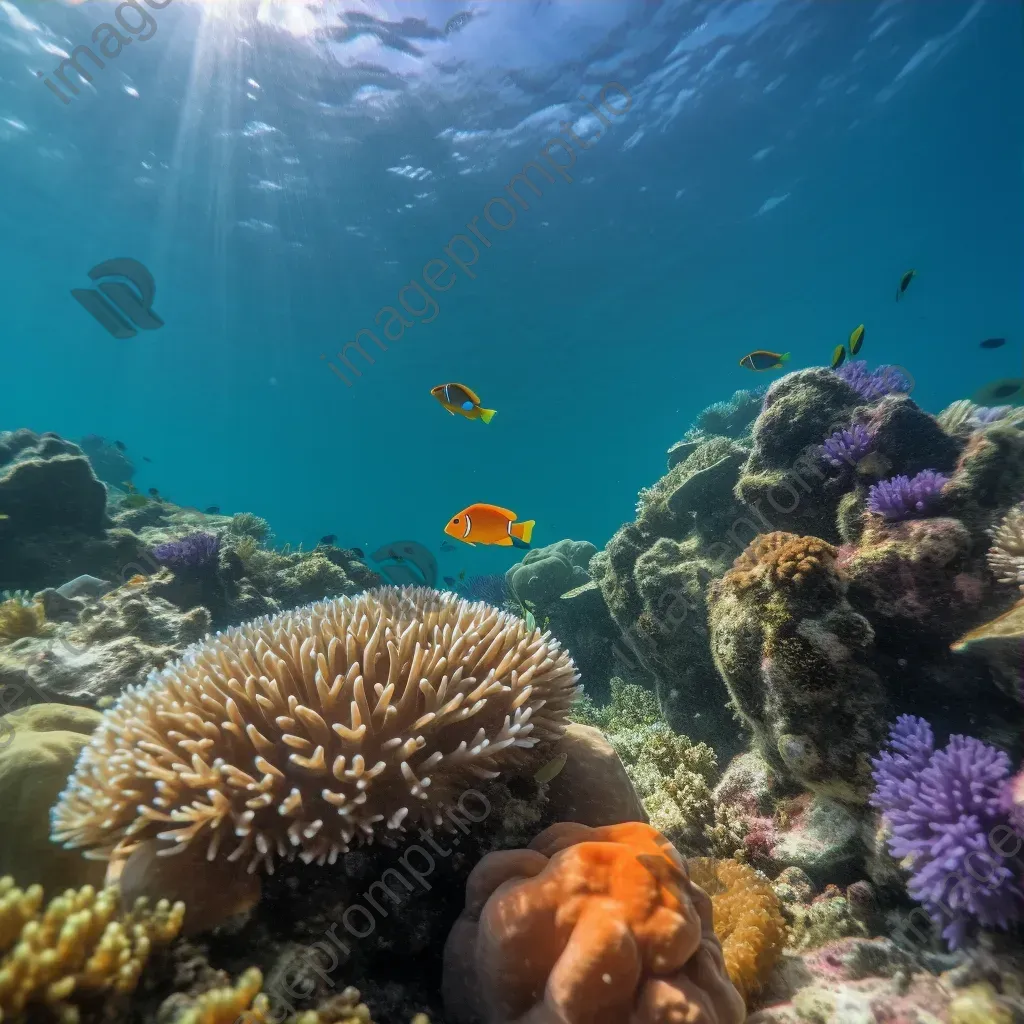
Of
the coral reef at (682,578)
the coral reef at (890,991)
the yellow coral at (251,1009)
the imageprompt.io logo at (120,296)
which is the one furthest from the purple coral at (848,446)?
the imageprompt.io logo at (120,296)

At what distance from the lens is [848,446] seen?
522 centimetres

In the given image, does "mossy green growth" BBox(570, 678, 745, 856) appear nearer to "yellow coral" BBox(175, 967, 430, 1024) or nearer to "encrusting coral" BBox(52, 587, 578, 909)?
"encrusting coral" BBox(52, 587, 578, 909)

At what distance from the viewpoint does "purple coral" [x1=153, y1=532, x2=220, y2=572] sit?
7.96 m

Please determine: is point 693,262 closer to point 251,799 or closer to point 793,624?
point 793,624

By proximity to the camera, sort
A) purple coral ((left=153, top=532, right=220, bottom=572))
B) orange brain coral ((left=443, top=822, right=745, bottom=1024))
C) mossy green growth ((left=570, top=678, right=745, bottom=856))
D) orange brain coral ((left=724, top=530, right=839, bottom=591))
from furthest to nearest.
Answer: purple coral ((left=153, top=532, right=220, bottom=572)) → mossy green growth ((left=570, top=678, right=745, bottom=856)) → orange brain coral ((left=724, top=530, right=839, bottom=591)) → orange brain coral ((left=443, top=822, right=745, bottom=1024))

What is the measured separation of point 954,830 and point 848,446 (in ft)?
12.5

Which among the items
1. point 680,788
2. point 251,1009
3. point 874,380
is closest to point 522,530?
point 680,788

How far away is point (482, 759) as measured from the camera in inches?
94.8

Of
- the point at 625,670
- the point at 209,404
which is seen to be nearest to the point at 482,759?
the point at 625,670

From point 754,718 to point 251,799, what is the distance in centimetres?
342

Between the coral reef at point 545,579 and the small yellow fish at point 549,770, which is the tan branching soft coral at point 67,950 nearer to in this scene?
the small yellow fish at point 549,770

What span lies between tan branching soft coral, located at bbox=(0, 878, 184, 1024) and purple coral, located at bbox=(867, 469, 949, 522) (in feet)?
17.4

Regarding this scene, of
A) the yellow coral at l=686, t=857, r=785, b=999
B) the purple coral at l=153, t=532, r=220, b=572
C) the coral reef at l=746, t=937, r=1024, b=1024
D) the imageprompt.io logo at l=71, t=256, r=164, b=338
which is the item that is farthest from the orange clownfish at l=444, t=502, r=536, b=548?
the imageprompt.io logo at l=71, t=256, r=164, b=338

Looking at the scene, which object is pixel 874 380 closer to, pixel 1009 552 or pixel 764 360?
pixel 764 360
